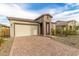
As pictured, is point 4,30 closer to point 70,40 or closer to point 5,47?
point 5,47

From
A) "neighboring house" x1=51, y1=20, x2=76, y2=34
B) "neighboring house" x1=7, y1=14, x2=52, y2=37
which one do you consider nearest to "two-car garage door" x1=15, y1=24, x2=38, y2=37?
"neighboring house" x1=7, y1=14, x2=52, y2=37

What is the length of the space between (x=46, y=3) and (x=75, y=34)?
494 millimetres

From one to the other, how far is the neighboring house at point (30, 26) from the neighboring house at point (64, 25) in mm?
95

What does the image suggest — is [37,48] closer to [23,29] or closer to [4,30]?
[23,29]

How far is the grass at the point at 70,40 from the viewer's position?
2.06 m

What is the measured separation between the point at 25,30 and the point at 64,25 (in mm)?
468

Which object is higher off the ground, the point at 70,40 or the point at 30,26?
the point at 30,26

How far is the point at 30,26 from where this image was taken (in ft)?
6.93

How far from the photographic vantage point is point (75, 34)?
2.07 metres

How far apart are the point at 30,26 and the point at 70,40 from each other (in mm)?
501

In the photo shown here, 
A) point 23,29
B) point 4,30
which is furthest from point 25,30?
point 4,30

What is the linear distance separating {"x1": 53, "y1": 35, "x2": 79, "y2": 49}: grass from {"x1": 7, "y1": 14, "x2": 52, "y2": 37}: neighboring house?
0.14m

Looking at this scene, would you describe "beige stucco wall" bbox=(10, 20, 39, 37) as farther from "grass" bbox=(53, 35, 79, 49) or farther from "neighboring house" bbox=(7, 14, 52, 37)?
"grass" bbox=(53, 35, 79, 49)

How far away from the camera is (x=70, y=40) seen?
2086 millimetres
